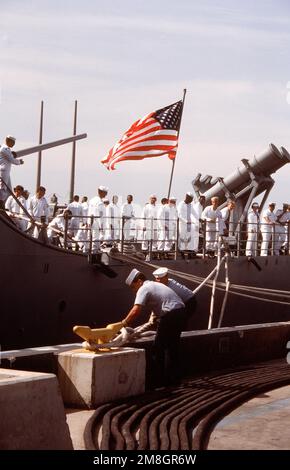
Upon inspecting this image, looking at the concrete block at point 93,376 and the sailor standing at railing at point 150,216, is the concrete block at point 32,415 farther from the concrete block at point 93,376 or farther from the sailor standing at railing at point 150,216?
the sailor standing at railing at point 150,216

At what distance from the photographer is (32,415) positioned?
520cm

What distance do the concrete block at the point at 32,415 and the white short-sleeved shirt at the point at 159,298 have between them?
133 inches

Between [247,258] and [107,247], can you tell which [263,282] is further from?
[107,247]

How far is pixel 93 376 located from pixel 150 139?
32.1 ft

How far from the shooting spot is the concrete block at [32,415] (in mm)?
5059

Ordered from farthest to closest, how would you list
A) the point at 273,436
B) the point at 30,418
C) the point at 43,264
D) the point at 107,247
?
the point at 107,247 → the point at 43,264 → the point at 273,436 → the point at 30,418

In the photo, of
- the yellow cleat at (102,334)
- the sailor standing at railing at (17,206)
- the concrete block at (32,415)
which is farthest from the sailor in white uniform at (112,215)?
the concrete block at (32,415)

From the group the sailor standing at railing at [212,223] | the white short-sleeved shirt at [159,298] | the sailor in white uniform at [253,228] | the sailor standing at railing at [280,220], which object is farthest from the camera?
the sailor standing at railing at [280,220]

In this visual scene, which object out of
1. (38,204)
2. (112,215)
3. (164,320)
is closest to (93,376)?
(164,320)

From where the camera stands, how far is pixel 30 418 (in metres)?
5.18

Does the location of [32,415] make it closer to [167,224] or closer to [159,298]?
[159,298]

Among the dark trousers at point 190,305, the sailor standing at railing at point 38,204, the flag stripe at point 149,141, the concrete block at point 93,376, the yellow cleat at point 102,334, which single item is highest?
the flag stripe at point 149,141

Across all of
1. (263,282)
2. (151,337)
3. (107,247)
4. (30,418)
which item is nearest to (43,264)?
(107,247)

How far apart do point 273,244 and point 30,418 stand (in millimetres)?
14990
